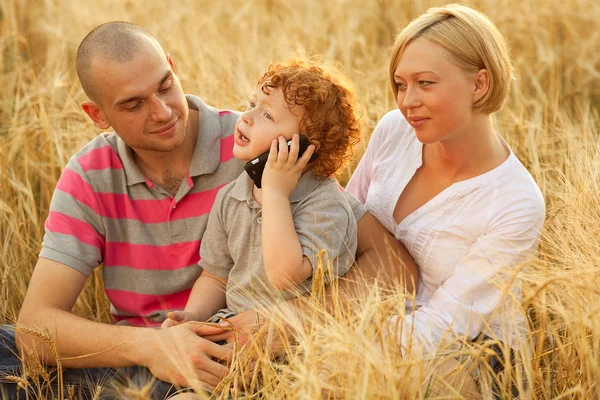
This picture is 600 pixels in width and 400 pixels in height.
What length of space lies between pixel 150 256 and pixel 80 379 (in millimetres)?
543

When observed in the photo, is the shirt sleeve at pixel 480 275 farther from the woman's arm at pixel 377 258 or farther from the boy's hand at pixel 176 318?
the boy's hand at pixel 176 318

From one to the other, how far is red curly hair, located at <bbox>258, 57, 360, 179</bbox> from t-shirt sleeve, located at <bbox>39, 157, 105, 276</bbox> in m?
0.83

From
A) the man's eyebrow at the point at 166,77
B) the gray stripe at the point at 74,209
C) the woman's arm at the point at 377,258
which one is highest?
the man's eyebrow at the point at 166,77

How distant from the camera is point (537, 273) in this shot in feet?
7.60

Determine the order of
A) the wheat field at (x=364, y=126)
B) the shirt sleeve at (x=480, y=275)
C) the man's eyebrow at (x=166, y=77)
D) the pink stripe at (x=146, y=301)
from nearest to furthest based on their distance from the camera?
the wheat field at (x=364, y=126), the shirt sleeve at (x=480, y=275), the man's eyebrow at (x=166, y=77), the pink stripe at (x=146, y=301)

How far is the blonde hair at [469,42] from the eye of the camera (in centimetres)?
262

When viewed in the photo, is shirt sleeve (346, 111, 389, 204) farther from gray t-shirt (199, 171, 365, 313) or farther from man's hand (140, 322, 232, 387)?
man's hand (140, 322, 232, 387)

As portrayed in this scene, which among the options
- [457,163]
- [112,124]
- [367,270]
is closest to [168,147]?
[112,124]

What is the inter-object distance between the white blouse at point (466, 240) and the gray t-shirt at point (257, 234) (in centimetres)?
26

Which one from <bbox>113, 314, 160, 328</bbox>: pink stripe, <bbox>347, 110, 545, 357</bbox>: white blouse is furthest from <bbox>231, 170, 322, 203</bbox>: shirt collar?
<bbox>113, 314, 160, 328</bbox>: pink stripe

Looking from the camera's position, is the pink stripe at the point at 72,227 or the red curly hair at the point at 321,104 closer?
the red curly hair at the point at 321,104

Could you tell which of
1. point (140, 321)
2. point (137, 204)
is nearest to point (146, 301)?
point (140, 321)

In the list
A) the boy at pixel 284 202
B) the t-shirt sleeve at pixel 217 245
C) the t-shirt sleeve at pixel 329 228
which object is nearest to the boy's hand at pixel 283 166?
the boy at pixel 284 202

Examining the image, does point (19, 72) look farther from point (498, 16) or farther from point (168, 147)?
point (498, 16)
